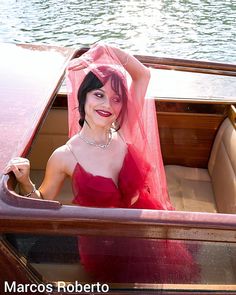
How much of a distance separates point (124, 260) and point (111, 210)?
0.23 meters

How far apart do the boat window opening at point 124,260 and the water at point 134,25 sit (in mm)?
6664

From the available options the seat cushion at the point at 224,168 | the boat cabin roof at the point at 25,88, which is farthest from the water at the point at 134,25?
the boat cabin roof at the point at 25,88

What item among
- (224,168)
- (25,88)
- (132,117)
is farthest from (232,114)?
(25,88)

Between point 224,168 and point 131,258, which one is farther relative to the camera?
point 224,168

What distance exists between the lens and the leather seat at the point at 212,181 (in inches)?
91.3

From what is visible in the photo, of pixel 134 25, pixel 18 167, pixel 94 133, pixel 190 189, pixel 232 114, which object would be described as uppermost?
pixel 18 167

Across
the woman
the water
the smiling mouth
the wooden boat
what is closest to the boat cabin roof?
the wooden boat

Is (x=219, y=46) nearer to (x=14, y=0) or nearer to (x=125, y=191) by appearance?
(x=14, y=0)

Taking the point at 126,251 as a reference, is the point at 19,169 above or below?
above

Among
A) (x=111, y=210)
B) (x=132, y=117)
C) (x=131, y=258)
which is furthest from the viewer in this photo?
(x=132, y=117)

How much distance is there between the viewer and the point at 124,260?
1410mm

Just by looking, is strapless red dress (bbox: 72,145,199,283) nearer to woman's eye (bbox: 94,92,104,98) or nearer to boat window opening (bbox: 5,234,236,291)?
boat window opening (bbox: 5,234,236,291)

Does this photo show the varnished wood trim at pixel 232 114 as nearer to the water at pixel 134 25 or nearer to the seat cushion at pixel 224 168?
the seat cushion at pixel 224 168

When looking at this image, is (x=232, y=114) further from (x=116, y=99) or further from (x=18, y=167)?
(x=18, y=167)
